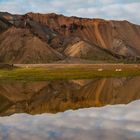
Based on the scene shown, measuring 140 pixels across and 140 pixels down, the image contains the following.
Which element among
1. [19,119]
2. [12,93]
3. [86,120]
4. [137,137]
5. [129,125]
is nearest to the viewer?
[137,137]

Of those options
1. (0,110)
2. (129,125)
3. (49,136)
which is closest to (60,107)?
(0,110)

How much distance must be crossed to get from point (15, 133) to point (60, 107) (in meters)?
13.8

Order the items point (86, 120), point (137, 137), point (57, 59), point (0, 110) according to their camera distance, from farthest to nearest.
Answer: point (57, 59), point (0, 110), point (86, 120), point (137, 137)

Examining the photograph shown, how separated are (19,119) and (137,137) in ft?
32.4

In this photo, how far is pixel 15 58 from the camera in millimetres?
192250

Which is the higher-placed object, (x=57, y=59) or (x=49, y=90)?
(x=49, y=90)

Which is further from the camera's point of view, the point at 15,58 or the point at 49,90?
the point at 15,58

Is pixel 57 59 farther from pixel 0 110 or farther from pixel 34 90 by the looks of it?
pixel 0 110

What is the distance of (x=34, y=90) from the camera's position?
52531 millimetres

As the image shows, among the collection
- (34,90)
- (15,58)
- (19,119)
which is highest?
(19,119)

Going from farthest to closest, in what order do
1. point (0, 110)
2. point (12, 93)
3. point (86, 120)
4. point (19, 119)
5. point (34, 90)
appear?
point (34, 90) → point (12, 93) → point (0, 110) → point (19, 119) → point (86, 120)

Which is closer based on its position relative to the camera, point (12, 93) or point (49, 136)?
point (49, 136)

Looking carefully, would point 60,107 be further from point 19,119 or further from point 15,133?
point 15,133

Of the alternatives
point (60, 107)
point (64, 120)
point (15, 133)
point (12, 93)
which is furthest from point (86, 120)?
point (12, 93)
